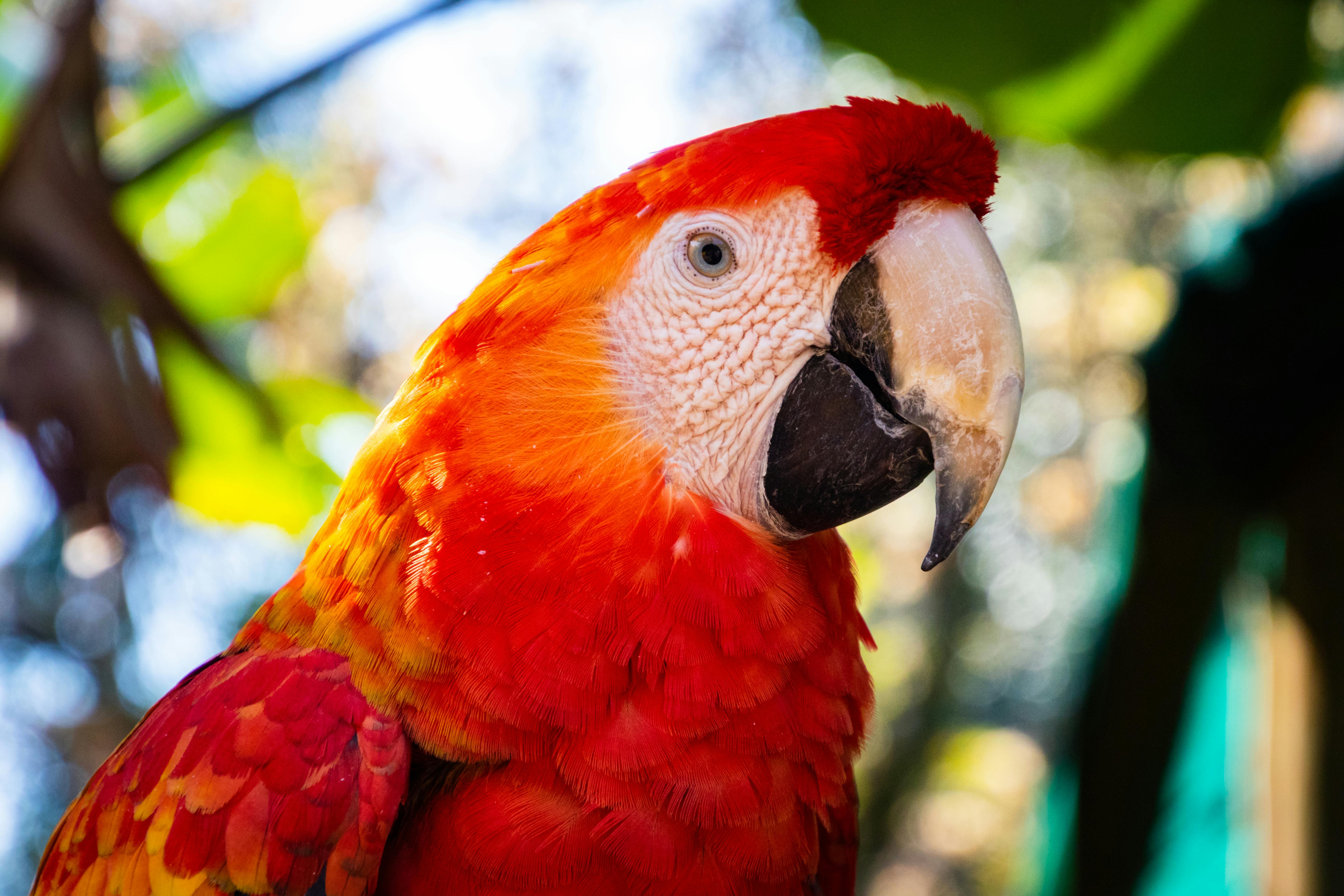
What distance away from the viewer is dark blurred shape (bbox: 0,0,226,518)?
1995mm

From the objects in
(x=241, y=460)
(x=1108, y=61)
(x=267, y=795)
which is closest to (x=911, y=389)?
(x=267, y=795)

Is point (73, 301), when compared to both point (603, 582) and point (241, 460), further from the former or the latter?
point (603, 582)

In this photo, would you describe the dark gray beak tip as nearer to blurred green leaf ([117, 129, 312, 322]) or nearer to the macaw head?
the macaw head

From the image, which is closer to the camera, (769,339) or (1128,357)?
(769,339)

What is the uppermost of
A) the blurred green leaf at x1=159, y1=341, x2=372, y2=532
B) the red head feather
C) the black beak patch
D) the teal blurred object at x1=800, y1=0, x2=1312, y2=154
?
the teal blurred object at x1=800, y1=0, x2=1312, y2=154

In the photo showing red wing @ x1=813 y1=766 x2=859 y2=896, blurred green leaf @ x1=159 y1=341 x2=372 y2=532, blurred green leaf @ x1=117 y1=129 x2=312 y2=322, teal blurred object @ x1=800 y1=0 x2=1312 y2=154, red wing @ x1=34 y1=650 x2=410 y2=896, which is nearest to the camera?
Result: red wing @ x1=34 y1=650 x2=410 y2=896

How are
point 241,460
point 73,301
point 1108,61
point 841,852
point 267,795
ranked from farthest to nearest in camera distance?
point 241,460, point 1108,61, point 73,301, point 841,852, point 267,795

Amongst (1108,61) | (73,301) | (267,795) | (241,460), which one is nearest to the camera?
(267,795)

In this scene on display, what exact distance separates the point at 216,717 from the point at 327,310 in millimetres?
5963

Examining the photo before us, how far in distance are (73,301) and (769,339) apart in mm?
1901

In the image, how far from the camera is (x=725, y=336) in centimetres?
94

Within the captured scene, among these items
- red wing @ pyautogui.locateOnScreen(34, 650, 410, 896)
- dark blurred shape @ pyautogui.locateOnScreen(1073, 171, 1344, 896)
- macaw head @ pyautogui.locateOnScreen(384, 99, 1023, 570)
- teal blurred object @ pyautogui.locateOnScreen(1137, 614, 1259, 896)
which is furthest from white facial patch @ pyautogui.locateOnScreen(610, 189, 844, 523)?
teal blurred object @ pyautogui.locateOnScreen(1137, 614, 1259, 896)

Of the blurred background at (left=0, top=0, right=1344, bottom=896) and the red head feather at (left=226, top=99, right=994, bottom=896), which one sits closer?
the red head feather at (left=226, top=99, right=994, bottom=896)

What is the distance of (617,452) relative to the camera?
947 mm
